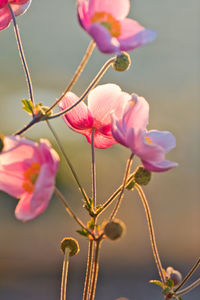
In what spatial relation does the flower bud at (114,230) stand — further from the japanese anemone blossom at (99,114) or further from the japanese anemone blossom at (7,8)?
the japanese anemone blossom at (7,8)

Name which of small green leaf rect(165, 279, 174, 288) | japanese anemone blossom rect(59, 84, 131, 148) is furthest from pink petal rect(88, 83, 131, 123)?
small green leaf rect(165, 279, 174, 288)

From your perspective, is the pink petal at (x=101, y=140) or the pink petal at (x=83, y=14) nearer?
the pink petal at (x=83, y=14)

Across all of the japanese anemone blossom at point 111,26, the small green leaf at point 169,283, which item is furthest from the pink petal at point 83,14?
the small green leaf at point 169,283

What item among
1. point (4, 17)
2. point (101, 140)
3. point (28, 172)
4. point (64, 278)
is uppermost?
point (4, 17)

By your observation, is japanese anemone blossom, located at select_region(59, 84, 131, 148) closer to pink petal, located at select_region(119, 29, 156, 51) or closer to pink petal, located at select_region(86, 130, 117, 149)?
pink petal, located at select_region(86, 130, 117, 149)

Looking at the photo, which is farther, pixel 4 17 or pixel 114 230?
pixel 4 17

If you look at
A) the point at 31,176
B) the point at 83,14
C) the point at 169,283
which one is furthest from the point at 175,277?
the point at 83,14

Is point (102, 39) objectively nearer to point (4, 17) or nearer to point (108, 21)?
point (108, 21)
